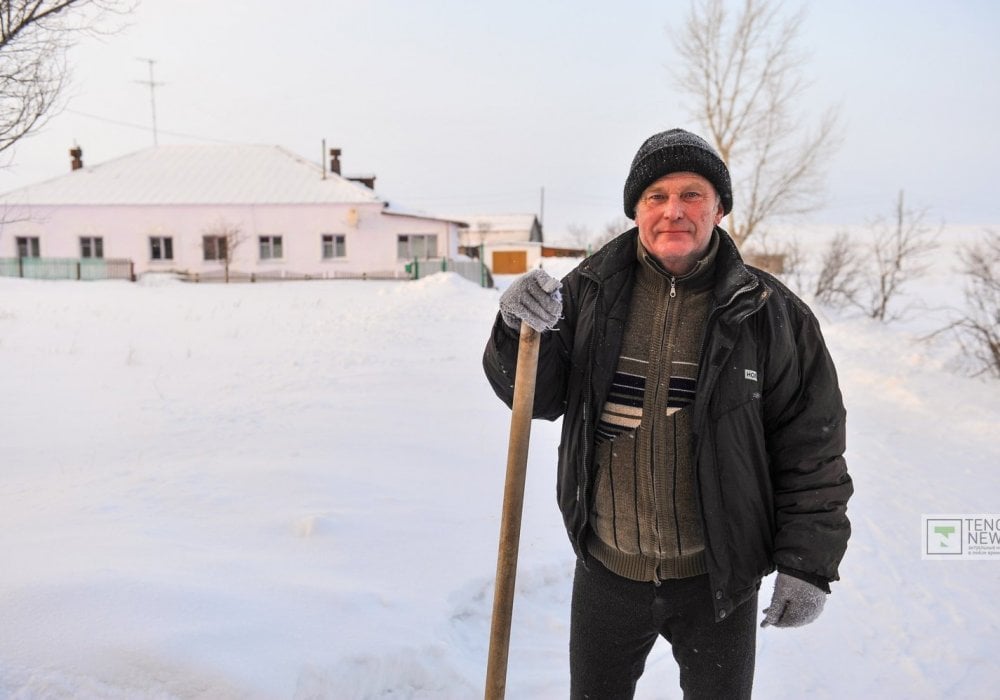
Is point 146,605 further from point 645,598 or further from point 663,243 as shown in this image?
point 663,243

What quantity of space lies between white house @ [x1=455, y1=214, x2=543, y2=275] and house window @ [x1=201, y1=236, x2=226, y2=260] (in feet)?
50.5

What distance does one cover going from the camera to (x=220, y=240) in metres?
29.5

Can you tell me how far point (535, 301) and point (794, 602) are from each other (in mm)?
1055

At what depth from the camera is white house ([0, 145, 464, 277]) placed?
29547 mm

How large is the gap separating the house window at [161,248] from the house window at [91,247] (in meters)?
2.00

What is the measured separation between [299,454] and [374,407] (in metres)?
1.86

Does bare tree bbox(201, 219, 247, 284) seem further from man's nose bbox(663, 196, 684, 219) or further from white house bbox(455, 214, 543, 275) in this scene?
man's nose bbox(663, 196, 684, 219)

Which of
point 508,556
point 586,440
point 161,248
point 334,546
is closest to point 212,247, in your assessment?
point 161,248

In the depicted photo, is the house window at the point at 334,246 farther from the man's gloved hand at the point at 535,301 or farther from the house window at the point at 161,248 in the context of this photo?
the man's gloved hand at the point at 535,301

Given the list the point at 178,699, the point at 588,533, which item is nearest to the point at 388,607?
the point at 178,699

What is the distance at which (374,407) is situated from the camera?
7.27m

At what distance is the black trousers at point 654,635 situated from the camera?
6.47 ft

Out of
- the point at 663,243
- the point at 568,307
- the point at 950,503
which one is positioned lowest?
the point at 950,503

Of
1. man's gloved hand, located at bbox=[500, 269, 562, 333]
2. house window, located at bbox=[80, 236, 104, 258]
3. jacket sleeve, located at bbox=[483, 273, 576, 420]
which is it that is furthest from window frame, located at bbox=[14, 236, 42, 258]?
man's gloved hand, located at bbox=[500, 269, 562, 333]
